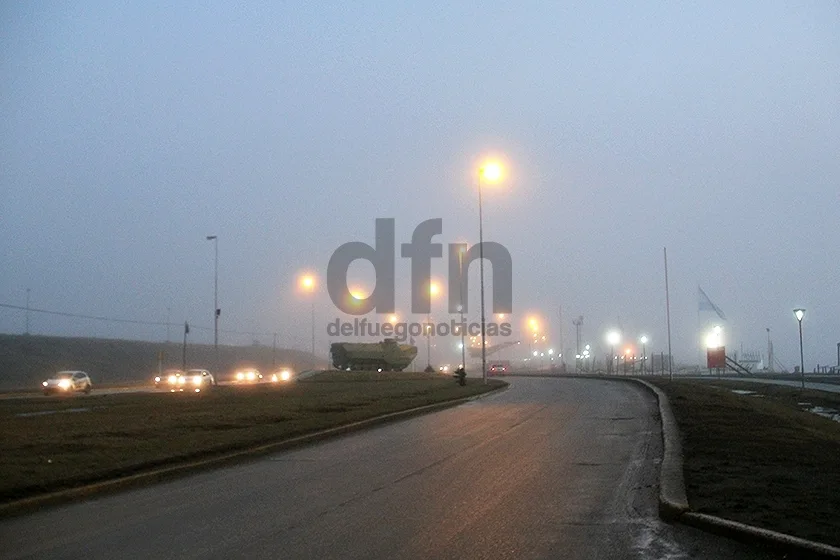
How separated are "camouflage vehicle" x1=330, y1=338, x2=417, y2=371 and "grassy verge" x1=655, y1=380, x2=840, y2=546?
167 feet

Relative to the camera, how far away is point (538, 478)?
13766 millimetres

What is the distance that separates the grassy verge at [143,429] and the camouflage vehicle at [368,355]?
3895cm

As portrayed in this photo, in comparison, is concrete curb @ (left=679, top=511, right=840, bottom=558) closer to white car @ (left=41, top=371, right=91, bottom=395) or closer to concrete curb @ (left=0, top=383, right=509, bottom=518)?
concrete curb @ (left=0, top=383, right=509, bottom=518)

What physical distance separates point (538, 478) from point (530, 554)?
5.11m

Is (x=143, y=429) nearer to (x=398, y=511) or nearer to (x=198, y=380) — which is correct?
(x=398, y=511)

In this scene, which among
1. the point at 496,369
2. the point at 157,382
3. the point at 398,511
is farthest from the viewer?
the point at 496,369

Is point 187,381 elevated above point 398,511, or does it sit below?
above

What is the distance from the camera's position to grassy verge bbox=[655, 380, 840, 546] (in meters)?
9.55

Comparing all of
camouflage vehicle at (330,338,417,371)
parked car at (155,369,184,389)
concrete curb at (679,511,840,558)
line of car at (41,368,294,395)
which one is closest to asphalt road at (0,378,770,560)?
concrete curb at (679,511,840,558)

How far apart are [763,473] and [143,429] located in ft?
41.4

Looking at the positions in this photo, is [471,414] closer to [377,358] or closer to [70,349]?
[377,358]

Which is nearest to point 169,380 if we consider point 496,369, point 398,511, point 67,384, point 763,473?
point 67,384

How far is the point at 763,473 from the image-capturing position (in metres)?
12.6

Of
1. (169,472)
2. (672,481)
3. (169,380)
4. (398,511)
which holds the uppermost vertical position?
(169,380)
